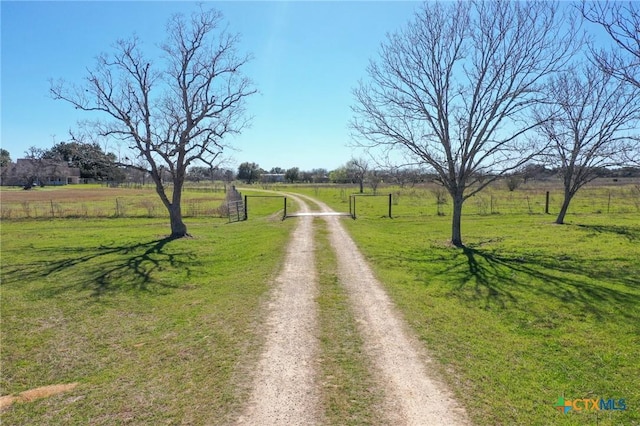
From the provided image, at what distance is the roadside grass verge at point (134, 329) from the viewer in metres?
4.97

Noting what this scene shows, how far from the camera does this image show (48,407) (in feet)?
16.4

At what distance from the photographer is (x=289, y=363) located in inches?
231

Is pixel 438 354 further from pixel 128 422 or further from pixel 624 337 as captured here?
pixel 128 422

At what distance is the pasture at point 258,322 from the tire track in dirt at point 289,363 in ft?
0.82

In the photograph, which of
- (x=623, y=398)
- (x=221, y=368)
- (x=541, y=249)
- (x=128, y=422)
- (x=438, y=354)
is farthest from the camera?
(x=541, y=249)

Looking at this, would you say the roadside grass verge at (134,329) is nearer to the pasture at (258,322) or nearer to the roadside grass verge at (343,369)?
the pasture at (258,322)

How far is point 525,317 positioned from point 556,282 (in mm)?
3461

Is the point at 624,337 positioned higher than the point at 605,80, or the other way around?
the point at 605,80

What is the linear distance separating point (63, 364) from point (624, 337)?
948 cm

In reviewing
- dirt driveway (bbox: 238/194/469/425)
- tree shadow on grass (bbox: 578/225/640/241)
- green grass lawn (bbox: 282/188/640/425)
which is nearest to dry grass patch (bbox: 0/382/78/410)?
dirt driveway (bbox: 238/194/469/425)

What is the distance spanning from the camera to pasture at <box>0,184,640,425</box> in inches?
196

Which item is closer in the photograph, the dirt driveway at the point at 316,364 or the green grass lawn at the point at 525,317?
the dirt driveway at the point at 316,364

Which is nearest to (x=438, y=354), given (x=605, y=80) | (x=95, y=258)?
(x=95, y=258)

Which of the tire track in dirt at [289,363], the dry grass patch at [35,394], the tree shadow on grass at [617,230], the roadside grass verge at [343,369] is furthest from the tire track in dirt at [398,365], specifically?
the tree shadow on grass at [617,230]
